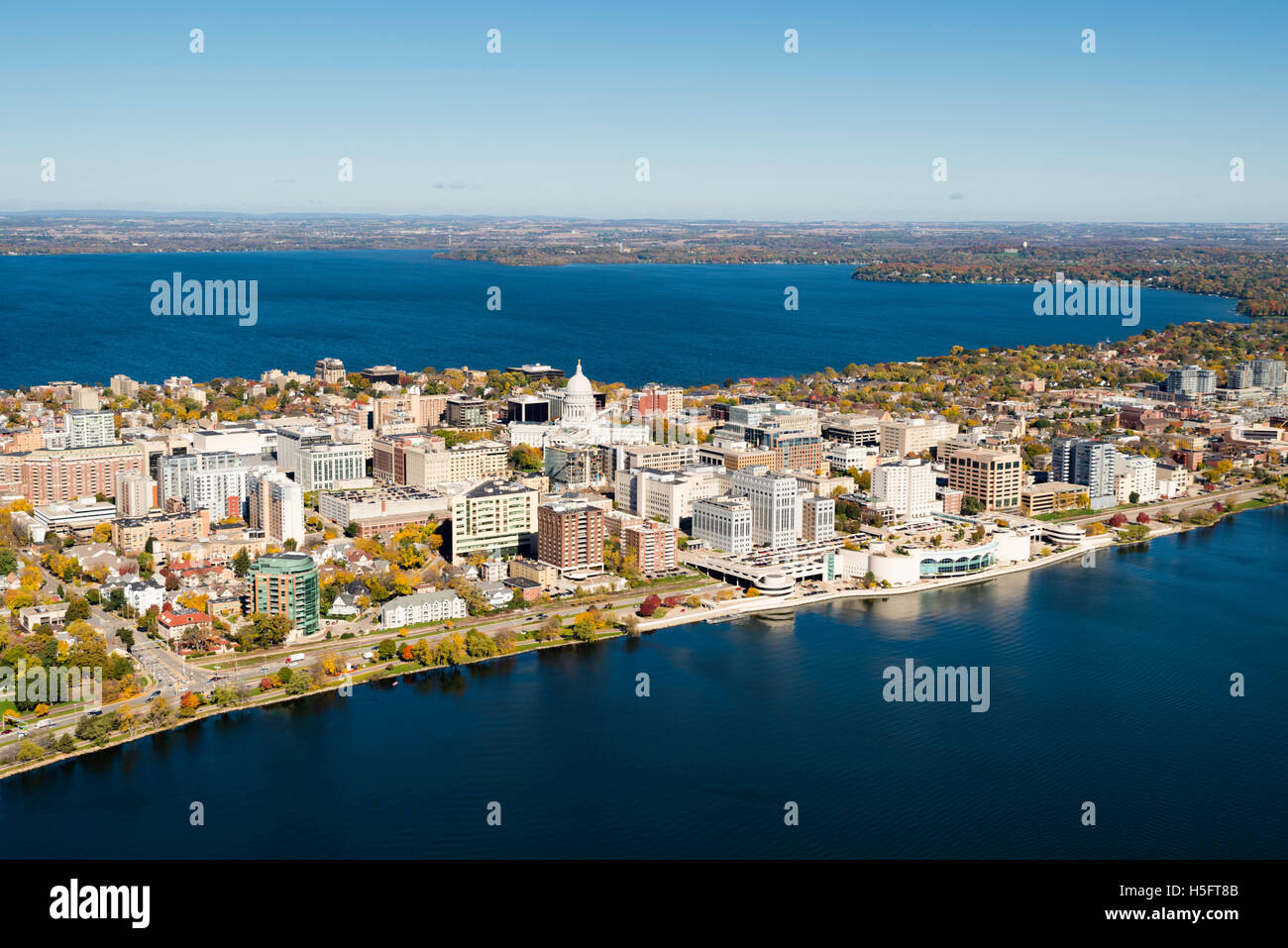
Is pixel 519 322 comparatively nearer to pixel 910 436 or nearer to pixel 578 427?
pixel 578 427

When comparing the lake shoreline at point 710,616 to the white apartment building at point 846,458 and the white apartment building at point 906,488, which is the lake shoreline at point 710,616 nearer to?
the white apartment building at point 906,488

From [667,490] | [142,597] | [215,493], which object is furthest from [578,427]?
[142,597]

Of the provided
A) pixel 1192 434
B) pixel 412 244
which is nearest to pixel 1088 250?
pixel 412 244

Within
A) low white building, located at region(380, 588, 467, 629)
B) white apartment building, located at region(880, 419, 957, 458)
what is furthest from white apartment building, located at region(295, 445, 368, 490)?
white apartment building, located at region(880, 419, 957, 458)

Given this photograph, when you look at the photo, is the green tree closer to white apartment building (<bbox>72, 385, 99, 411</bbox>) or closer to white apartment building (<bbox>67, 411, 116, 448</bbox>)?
white apartment building (<bbox>67, 411, 116, 448</bbox>)

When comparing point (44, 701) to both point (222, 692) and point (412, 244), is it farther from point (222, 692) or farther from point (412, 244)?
point (412, 244)

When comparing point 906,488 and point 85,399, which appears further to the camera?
point 85,399
